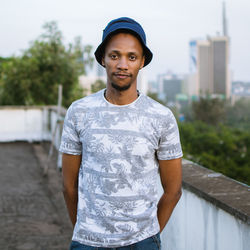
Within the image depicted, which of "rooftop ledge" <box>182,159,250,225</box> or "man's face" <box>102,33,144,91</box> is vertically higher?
"man's face" <box>102,33,144,91</box>

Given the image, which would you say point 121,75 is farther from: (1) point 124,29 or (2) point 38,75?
(2) point 38,75

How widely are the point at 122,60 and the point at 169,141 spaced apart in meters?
0.44

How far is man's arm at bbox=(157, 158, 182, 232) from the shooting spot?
1.91 metres

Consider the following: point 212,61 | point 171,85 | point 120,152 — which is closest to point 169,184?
point 120,152

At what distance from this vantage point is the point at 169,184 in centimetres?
198

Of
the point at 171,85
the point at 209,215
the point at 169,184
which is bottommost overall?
the point at 209,215

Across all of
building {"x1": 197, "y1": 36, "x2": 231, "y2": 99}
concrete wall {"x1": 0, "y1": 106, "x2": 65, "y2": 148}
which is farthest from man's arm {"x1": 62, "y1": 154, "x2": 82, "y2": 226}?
building {"x1": 197, "y1": 36, "x2": 231, "y2": 99}

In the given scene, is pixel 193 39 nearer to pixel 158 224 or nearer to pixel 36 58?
pixel 36 58

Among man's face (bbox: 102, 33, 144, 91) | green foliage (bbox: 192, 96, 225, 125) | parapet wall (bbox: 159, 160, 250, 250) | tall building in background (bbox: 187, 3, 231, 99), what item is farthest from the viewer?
tall building in background (bbox: 187, 3, 231, 99)

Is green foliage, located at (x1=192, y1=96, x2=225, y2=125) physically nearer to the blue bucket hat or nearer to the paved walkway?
the paved walkway

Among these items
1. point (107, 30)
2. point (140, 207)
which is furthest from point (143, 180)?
point (107, 30)

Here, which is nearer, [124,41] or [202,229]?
[124,41]

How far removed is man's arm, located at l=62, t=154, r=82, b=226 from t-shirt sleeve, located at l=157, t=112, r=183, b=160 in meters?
0.41

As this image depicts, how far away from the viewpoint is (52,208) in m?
5.39
